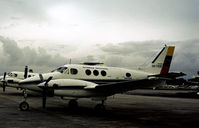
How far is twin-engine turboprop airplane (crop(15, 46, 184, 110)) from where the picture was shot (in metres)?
12.7

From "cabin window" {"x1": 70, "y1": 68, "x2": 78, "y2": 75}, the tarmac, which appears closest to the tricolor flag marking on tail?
the tarmac

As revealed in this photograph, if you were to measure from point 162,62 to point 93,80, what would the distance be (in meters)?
6.94

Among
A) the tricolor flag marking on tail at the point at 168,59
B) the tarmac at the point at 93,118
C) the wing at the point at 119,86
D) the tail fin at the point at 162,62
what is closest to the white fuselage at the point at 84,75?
the wing at the point at 119,86

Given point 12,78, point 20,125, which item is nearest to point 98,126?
point 20,125

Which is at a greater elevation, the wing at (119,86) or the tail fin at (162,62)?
the tail fin at (162,62)

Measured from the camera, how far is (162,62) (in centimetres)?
1867

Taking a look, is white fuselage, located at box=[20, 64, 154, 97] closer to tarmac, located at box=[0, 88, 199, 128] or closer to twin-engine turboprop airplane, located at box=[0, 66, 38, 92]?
tarmac, located at box=[0, 88, 199, 128]

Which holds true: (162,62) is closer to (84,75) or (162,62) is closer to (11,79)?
(84,75)

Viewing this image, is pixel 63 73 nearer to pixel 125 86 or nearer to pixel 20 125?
pixel 125 86

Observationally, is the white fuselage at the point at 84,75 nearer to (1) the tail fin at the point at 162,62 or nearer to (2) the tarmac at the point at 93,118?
(1) the tail fin at the point at 162,62

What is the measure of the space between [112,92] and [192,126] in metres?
5.54

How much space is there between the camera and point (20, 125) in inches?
A: 346

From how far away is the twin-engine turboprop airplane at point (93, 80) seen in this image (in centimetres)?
1273

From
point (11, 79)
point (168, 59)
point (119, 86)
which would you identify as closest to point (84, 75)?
point (119, 86)
